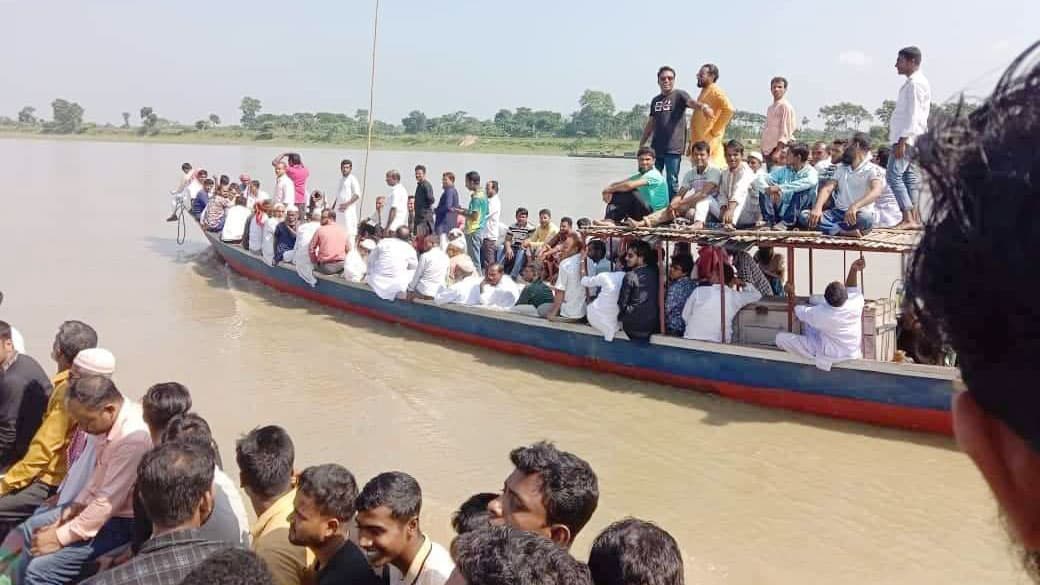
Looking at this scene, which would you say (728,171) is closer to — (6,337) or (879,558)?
(879,558)

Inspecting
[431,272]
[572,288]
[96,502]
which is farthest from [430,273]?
[96,502]

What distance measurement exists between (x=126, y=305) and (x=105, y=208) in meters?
14.6

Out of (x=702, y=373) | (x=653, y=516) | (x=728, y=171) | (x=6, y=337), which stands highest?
(x=728, y=171)

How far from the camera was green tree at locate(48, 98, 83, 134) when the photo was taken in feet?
299

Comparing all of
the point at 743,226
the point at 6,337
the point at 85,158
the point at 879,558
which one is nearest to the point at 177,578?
the point at 6,337

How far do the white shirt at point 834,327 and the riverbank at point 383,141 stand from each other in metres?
52.2

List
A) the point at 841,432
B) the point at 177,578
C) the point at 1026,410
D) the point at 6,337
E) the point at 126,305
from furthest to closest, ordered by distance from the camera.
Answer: the point at 126,305 < the point at 841,432 < the point at 6,337 < the point at 177,578 < the point at 1026,410

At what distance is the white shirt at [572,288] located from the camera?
8.61m

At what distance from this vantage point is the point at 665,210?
826 cm

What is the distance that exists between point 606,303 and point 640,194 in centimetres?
115

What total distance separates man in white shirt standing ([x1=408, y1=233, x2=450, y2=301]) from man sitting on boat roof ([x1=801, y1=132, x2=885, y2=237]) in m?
4.52

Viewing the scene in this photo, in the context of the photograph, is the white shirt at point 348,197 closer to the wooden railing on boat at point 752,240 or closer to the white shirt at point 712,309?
the wooden railing on boat at point 752,240

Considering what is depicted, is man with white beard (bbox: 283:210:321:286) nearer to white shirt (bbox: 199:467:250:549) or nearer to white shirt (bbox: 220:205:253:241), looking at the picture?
white shirt (bbox: 220:205:253:241)

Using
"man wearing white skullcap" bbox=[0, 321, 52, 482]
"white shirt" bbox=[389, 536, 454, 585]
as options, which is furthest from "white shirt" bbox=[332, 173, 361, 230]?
"white shirt" bbox=[389, 536, 454, 585]
